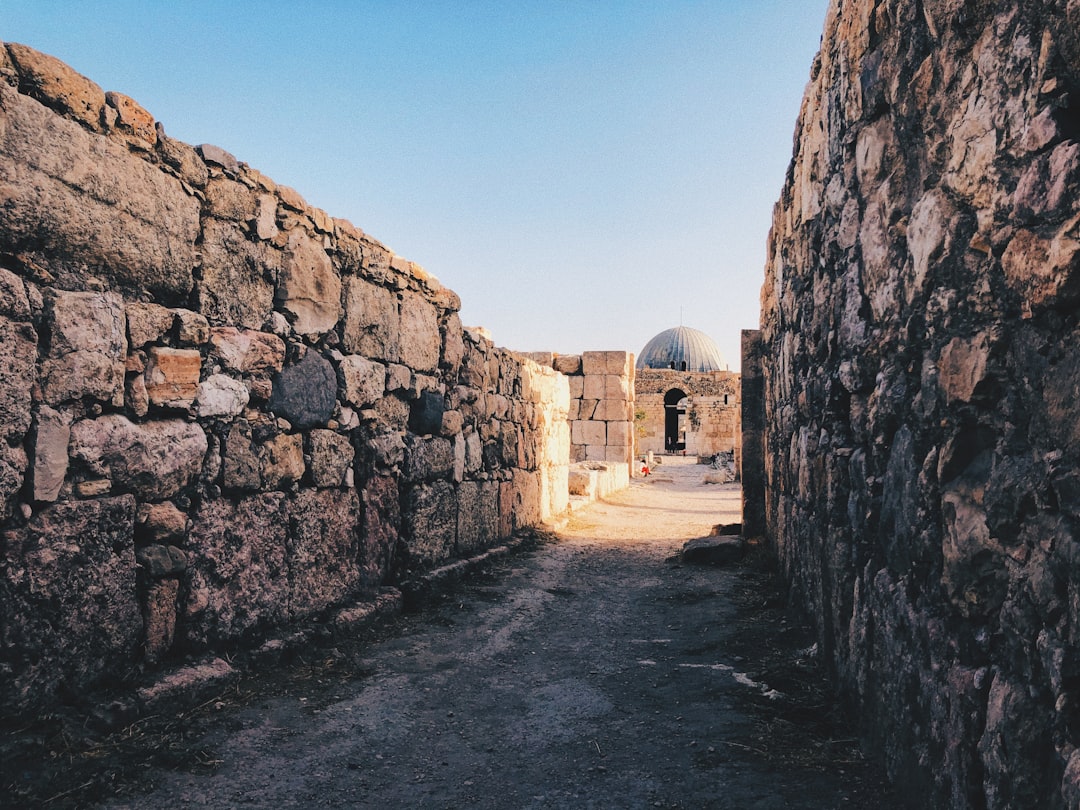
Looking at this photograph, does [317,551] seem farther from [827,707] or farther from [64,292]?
[827,707]

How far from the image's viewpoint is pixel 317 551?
11.9 feet

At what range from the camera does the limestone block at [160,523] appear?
104 inches

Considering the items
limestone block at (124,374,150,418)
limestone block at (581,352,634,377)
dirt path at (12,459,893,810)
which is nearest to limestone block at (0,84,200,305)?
limestone block at (124,374,150,418)

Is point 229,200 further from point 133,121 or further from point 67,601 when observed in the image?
point 67,601

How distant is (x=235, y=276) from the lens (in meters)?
3.18

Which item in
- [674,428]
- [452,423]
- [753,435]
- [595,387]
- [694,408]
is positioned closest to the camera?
[452,423]

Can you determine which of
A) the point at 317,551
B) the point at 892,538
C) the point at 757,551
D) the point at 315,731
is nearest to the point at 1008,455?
the point at 892,538

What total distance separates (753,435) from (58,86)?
6167 mm

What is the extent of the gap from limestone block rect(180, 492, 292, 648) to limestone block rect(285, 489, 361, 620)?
0.22 feet

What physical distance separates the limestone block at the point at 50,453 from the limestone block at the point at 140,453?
4 cm

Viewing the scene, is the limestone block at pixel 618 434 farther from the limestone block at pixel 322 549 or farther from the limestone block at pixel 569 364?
the limestone block at pixel 322 549

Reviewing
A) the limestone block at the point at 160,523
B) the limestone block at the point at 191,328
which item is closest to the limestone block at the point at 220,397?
the limestone block at the point at 191,328

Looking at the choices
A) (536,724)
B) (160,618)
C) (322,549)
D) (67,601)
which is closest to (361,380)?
(322,549)

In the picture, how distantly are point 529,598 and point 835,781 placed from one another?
275 centimetres
